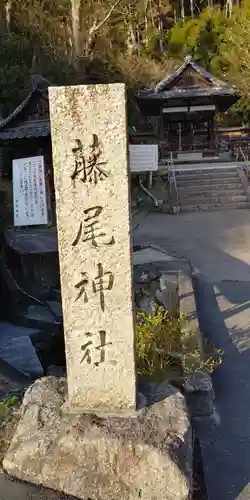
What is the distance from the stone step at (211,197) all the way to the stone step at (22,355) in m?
9.95

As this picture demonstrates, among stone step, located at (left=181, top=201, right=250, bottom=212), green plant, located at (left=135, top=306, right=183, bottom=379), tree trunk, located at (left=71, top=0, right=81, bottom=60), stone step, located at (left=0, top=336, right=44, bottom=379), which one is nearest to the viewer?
green plant, located at (left=135, top=306, right=183, bottom=379)

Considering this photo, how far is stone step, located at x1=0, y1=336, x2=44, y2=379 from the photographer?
6184mm

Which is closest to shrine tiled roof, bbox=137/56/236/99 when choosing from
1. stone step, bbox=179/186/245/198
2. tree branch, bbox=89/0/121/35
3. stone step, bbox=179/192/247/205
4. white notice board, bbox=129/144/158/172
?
white notice board, bbox=129/144/158/172

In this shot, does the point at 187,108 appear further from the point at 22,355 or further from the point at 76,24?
the point at 22,355

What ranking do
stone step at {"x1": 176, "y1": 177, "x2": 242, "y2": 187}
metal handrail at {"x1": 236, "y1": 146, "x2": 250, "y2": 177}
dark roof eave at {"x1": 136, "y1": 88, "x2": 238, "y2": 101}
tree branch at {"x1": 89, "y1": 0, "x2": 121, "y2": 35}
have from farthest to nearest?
tree branch at {"x1": 89, "y1": 0, "x2": 121, "y2": 35} < dark roof eave at {"x1": 136, "y1": 88, "x2": 238, "y2": 101} < metal handrail at {"x1": 236, "y1": 146, "x2": 250, "y2": 177} < stone step at {"x1": 176, "y1": 177, "x2": 242, "y2": 187}

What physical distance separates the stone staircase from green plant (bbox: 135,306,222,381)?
10.2m

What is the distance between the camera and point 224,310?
291 inches

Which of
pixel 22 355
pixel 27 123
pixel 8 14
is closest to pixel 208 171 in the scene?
pixel 27 123

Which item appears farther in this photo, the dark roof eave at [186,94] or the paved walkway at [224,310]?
the dark roof eave at [186,94]

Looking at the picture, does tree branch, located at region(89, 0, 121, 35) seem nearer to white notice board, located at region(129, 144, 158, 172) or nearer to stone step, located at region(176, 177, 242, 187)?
white notice board, located at region(129, 144, 158, 172)

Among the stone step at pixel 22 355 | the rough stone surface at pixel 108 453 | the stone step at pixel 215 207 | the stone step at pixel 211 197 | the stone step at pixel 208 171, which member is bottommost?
the stone step at pixel 22 355

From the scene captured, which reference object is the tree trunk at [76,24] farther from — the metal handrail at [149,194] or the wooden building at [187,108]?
the metal handrail at [149,194]

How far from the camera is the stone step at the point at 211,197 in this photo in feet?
52.5

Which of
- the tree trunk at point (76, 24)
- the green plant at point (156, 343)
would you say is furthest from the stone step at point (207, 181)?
the tree trunk at point (76, 24)
